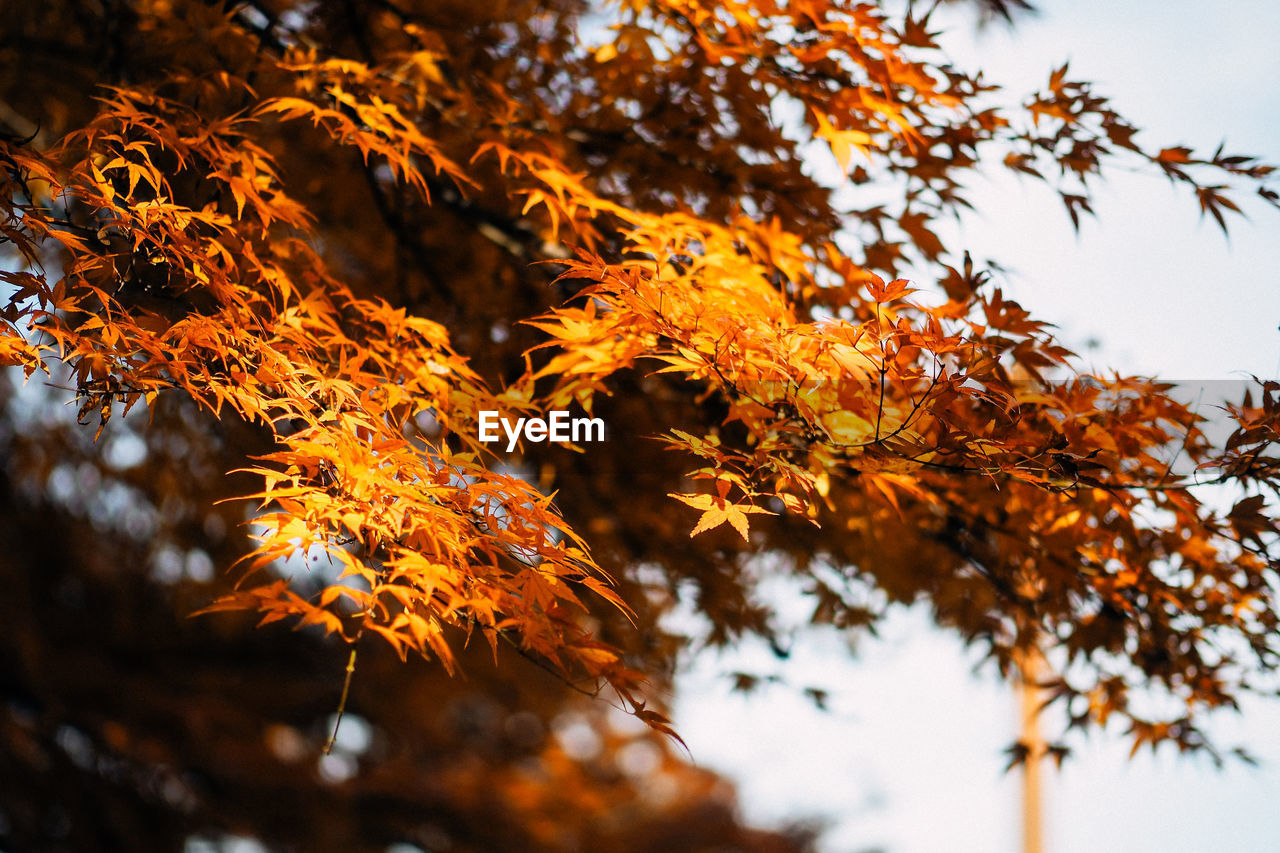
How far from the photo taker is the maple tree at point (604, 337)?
110 centimetres

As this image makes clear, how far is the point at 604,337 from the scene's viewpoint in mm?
1289

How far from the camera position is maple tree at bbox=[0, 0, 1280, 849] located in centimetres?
110

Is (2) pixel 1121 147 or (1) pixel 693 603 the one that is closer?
(2) pixel 1121 147

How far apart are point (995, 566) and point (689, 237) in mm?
1027

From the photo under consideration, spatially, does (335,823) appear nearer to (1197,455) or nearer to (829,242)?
(829,242)

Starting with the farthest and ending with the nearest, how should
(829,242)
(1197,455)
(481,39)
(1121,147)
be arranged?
1. (481,39)
2. (829,242)
3. (1121,147)
4. (1197,455)

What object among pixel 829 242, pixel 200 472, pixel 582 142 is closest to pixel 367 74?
pixel 582 142

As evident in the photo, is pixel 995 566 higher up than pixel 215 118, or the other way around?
pixel 215 118

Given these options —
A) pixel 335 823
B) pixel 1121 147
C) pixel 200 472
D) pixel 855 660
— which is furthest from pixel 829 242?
pixel 335 823

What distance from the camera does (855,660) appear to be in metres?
3.28

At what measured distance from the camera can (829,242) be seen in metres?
1.69

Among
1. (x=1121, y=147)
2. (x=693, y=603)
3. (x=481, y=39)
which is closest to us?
(x=1121, y=147)

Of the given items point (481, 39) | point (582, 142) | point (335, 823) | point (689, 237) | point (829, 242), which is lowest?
point (335, 823)

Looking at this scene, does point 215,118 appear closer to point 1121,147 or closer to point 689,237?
point 689,237
